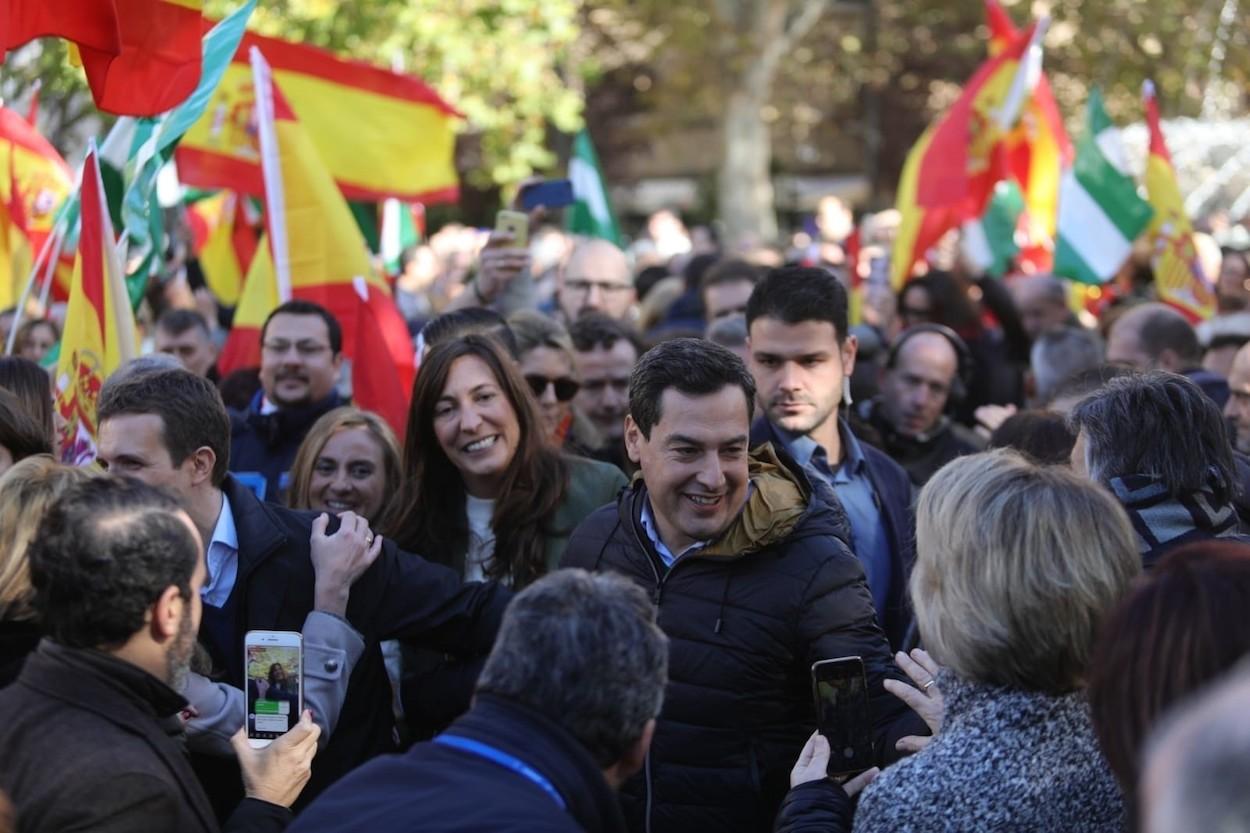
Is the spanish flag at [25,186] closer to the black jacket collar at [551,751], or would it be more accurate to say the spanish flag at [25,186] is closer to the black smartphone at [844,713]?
the black smartphone at [844,713]

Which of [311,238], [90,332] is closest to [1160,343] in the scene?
[311,238]

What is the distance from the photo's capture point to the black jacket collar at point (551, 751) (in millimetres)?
2504

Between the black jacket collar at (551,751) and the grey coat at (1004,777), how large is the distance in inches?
25.1

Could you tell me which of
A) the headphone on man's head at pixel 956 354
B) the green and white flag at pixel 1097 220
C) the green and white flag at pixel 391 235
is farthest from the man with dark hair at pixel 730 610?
the green and white flag at pixel 391 235

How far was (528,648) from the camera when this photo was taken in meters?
2.60

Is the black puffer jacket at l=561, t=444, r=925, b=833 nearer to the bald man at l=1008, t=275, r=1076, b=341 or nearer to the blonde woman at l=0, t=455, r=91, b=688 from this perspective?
the blonde woman at l=0, t=455, r=91, b=688

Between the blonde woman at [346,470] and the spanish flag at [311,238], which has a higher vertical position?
the spanish flag at [311,238]

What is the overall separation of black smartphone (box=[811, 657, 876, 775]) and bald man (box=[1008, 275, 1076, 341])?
22.9 ft

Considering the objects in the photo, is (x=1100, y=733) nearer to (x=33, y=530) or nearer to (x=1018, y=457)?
(x=1018, y=457)

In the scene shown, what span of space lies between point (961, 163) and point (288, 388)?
578 centimetres

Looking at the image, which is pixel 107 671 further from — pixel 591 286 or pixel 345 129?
pixel 345 129

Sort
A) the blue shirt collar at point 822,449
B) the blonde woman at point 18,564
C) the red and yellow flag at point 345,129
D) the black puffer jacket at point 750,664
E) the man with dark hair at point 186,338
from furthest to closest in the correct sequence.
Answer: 1. the red and yellow flag at point 345,129
2. the man with dark hair at point 186,338
3. the blue shirt collar at point 822,449
4. the black puffer jacket at point 750,664
5. the blonde woman at point 18,564

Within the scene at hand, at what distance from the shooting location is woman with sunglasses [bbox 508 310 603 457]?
632 cm

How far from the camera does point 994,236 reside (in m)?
12.4
